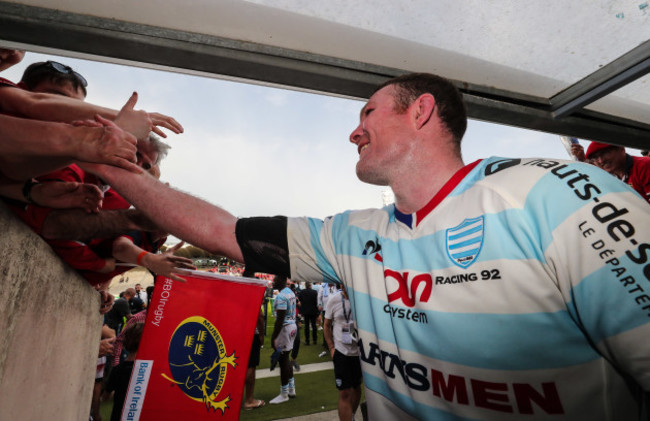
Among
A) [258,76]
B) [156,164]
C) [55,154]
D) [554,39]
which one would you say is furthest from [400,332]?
[156,164]

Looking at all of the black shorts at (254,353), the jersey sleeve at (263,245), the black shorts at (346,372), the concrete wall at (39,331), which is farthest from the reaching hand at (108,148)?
the black shorts at (254,353)

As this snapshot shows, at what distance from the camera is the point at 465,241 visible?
1.21 meters

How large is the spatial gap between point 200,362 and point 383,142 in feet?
12.5

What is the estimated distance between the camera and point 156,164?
3.14m

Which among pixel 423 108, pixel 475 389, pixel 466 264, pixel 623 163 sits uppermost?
pixel 623 163

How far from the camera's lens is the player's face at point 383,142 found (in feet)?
5.35

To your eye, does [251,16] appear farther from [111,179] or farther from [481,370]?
[481,370]

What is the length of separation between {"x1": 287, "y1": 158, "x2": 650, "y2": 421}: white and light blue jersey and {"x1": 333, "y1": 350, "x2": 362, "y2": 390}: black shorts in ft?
15.6

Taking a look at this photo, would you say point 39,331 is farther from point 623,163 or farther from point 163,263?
point 623,163

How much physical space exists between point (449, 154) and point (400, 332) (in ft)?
3.13

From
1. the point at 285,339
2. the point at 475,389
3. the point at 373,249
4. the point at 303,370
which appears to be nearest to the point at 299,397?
the point at 285,339

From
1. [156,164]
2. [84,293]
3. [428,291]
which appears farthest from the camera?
[156,164]

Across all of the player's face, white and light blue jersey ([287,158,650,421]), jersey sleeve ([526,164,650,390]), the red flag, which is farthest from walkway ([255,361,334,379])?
jersey sleeve ([526,164,650,390])

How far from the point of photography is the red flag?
3.75 m
